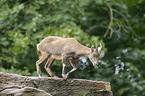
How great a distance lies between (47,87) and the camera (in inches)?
141

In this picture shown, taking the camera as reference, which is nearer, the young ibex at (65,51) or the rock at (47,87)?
the rock at (47,87)

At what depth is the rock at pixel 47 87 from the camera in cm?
332

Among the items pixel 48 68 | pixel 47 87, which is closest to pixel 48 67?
pixel 48 68

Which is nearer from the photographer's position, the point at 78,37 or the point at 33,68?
the point at 78,37

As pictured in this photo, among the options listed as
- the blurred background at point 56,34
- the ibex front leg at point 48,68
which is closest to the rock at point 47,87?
the ibex front leg at point 48,68

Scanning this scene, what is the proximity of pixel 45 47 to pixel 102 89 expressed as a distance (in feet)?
3.87

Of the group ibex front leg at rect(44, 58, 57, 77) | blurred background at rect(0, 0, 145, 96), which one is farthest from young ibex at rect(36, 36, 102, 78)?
blurred background at rect(0, 0, 145, 96)

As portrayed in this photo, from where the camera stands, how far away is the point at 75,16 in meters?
7.44

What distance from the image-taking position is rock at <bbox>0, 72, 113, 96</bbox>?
10.9 feet

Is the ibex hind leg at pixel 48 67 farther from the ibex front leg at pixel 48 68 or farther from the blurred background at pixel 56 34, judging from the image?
the blurred background at pixel 56 34

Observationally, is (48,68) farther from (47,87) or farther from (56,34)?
(56,34)

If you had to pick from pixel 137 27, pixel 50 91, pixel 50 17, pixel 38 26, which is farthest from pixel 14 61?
pixel 137 27

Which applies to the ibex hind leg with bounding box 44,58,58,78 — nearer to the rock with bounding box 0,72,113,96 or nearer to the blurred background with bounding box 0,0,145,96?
the rock with bounding box 0,72,113,96

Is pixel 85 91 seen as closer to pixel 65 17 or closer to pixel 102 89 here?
pixel 102 89
